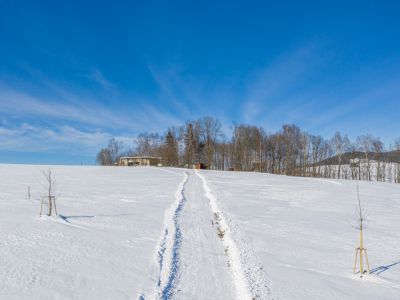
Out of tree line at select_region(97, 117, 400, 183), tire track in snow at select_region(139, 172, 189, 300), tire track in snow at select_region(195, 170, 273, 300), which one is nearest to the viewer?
tire track in snow at select_region(139, 172, 189, 300)

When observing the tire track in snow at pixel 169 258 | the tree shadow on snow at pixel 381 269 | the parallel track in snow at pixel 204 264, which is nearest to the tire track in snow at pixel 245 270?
the parallel track in snow at pixel 204 264

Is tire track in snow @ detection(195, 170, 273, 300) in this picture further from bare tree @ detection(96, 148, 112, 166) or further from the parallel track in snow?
bare tree @ detection(96, 148, 112, 166)

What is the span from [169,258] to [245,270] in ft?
5.69

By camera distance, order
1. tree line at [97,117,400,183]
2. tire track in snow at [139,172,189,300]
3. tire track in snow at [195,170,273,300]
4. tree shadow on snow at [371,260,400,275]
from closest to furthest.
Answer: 1. tire track in snow at [139,172,189,300]
2. tire track in snow at [195,170,273,300]
3. tree shadow on snow at [371,260,400,275]
4. tree line at [97,117,400,183]

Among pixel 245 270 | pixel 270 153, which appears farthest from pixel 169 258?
pixel 270 153

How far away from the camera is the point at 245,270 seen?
21.8 ft

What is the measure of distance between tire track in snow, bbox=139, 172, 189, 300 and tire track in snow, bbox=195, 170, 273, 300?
1197 mm

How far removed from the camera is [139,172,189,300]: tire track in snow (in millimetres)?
5432

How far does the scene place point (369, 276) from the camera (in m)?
6.86

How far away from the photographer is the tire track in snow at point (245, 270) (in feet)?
18.2

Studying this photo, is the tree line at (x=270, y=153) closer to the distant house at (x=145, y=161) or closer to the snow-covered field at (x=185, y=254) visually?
the distant house at (x=145, y=161)

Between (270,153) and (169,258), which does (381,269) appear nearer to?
(169,258)

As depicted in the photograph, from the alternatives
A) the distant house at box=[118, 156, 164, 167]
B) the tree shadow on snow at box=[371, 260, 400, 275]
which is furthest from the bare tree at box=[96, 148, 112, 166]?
the tree shadow on snow at box=[371, 260, 400, 275]

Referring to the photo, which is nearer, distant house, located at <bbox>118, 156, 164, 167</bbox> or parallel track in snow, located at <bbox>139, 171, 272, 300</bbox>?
parallel track in snow, located at <bbox>139, 171, 272, 300</bbox>
